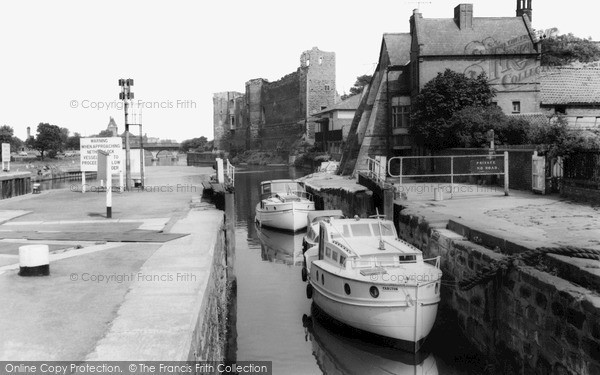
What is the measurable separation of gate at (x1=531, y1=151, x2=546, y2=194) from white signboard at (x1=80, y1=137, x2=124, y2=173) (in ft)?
62.2

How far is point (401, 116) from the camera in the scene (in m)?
46.1

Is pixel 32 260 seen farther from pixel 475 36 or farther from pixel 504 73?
pixel 475 36

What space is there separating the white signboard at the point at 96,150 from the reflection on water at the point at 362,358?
1769 centimetres

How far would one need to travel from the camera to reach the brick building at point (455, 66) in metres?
40.9

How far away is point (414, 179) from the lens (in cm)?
3784

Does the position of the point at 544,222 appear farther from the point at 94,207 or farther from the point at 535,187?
the point at 94,207

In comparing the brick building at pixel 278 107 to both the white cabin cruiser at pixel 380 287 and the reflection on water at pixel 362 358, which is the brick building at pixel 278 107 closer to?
the white cabin cruiser at pixel 380 287

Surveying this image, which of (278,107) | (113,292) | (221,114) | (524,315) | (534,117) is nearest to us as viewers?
(113,292)

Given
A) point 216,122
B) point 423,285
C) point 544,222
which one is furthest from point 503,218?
point 216,122

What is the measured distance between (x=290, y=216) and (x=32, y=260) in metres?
21.0

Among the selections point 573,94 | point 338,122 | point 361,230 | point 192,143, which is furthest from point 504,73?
point 192,143

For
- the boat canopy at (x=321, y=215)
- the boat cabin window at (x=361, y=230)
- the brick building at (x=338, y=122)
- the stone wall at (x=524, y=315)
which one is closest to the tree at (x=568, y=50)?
the brick building at (x=338, y=122)

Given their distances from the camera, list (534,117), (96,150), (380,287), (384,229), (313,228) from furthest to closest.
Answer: (534,117), (96,150), (313,228), (384,229), (380,287)

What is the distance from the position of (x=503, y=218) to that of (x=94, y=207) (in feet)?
49.8
